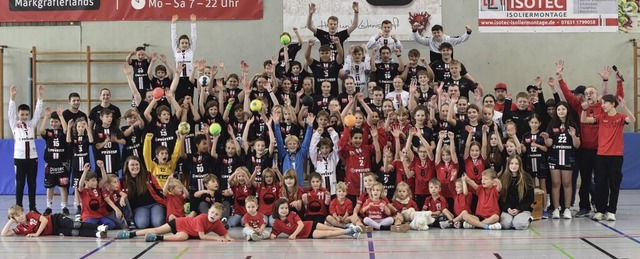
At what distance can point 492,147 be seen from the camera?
12.9 meters

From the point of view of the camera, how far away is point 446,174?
41.5ft

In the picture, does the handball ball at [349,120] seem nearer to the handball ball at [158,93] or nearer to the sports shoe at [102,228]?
the handball ball at [158,93]

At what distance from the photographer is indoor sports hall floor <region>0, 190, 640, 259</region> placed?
9.76m

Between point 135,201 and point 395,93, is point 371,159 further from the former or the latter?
point 135,201

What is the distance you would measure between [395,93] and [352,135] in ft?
6.51

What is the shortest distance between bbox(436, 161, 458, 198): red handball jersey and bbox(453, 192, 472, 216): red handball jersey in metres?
0.35

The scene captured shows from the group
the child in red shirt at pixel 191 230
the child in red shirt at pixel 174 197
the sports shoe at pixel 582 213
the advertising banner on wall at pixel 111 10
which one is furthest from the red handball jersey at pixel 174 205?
the advertising banner on wall at pixel 111 10

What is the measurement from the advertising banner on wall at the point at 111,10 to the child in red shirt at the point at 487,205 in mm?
8220

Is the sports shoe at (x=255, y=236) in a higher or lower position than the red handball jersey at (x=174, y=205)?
lower

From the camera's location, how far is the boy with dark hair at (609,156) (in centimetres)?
1262

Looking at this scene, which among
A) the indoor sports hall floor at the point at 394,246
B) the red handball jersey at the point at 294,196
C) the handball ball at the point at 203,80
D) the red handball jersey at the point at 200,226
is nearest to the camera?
the indoor sports hall floor at the point at 394,246

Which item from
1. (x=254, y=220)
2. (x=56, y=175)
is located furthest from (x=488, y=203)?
(x=56, y=175)

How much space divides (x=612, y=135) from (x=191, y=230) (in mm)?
6758

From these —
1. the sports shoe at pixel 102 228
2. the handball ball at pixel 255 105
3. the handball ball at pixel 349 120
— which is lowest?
the sports shoe at pixel 102 228
